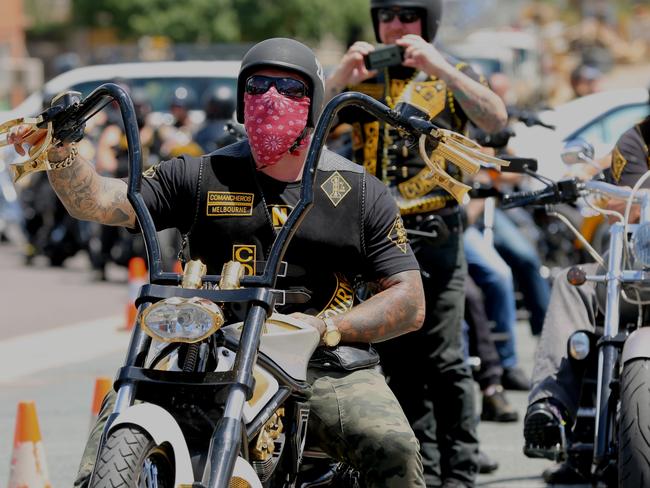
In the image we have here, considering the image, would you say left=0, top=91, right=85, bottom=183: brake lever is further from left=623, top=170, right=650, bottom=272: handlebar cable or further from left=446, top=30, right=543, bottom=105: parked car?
left=446, top=30, right=543, bottom=105: parked car

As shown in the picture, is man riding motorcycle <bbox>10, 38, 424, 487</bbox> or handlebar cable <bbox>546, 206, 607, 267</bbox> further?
handlebar cable <bbox>546, 206, 607, 267</bbox>

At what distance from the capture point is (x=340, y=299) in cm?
455

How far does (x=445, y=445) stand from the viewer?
6328mm

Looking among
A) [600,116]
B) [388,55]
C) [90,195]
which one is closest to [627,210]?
[388,55]

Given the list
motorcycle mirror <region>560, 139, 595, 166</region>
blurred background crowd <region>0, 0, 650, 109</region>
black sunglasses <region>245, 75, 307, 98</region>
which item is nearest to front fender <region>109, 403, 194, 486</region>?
black sunglasses <region>245, 75, 307, 98</region>

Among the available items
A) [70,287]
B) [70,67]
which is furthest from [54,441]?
[70,67]

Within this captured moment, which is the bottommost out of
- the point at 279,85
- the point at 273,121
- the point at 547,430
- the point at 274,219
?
the point at 547,430

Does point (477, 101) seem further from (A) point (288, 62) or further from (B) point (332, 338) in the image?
(B) point (332, 338)

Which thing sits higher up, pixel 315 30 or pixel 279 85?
pixel 279 85

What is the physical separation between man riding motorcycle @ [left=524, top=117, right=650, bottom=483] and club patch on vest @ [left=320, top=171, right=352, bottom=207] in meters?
1.44

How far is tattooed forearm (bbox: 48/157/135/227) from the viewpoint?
4359mm

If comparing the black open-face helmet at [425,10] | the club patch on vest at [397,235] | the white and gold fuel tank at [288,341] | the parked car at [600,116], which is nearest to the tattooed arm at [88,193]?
the white and gold fuel tank at [288,341]

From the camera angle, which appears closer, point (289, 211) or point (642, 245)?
point (289, 211)

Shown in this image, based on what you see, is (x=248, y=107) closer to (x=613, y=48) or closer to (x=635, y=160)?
(x=635, y=160)
